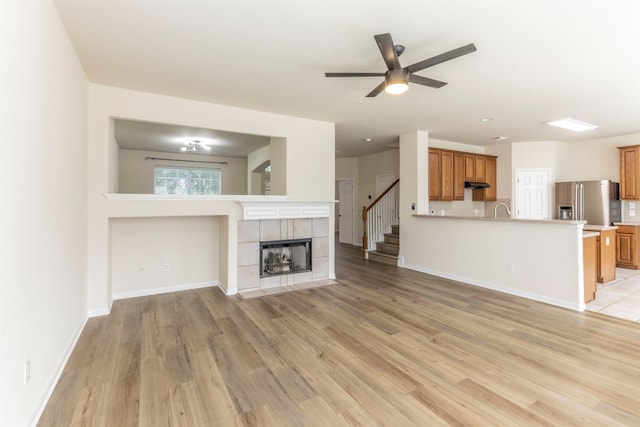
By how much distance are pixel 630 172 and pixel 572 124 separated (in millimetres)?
1935

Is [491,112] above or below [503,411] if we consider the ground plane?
above

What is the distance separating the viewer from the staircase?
652 centimetres

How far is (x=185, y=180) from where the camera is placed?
328 inches

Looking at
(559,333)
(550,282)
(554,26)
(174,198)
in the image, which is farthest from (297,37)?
(550,282)

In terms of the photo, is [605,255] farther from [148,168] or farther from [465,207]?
[148,168]

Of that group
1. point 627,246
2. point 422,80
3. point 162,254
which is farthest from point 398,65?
point 627,246

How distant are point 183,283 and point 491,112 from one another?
17.9 feet

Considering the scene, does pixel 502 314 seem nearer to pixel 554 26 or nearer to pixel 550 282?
pixel 550 282

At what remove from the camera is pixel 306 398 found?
2.05m

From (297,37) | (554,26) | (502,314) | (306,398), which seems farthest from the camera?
(502,314)

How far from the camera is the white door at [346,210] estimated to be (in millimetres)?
9227

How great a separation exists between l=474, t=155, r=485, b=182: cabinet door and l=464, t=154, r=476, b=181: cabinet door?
0.28 feet

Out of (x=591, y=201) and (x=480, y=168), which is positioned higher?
(x=480, y=168)

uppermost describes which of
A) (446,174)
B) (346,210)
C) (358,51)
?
(358,51)
